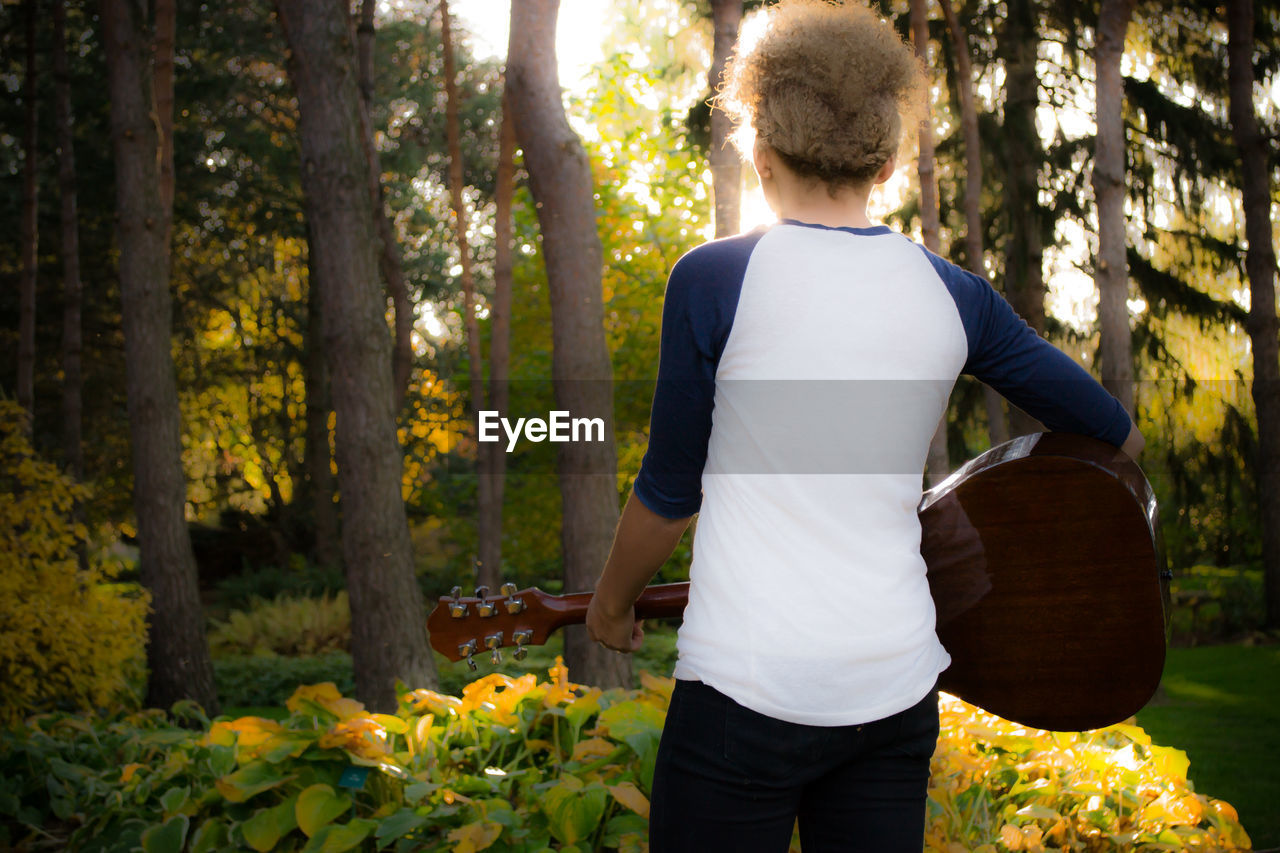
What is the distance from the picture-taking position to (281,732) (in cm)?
256

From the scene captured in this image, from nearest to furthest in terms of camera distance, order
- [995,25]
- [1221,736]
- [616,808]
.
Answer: [616,808], [1221,736], [995,25]

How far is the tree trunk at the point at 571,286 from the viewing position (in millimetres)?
5203

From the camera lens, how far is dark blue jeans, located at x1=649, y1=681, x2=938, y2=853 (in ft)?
4.11

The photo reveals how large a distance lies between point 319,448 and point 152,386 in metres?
7.51

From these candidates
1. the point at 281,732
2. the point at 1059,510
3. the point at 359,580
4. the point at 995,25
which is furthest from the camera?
the point at 995,25

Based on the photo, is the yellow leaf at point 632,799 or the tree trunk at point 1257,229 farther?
the tree trunk at point 1257,229

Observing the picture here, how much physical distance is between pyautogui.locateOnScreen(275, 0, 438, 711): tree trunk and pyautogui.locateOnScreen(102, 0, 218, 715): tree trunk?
7.59 ft

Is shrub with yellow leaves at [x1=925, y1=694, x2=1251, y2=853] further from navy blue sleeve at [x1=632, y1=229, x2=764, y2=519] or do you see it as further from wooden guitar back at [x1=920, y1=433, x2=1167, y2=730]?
navy blue sleeve at [x1=632, y1=229, x2=764, y2=519]

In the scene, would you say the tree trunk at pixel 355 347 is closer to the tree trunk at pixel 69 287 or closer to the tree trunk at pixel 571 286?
the tree trunk at pixel 571 286

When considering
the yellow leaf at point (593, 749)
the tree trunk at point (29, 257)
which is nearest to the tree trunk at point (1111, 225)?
the yellow leaf at point (593, 749)

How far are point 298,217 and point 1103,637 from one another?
1366cm

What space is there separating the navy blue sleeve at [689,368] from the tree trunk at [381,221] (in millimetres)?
7449

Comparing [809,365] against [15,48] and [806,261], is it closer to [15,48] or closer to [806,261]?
[806,261]

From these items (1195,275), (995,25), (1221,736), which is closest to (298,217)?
(995,25)
